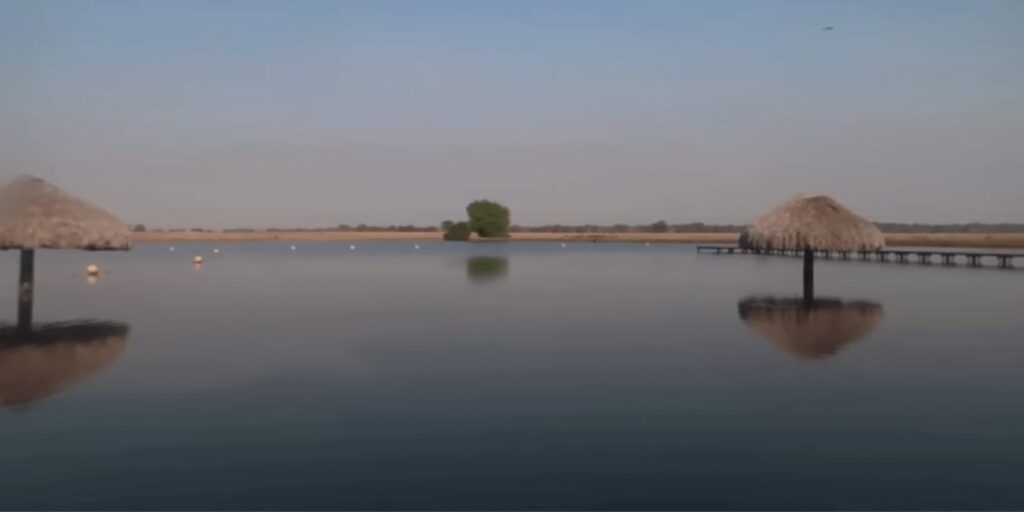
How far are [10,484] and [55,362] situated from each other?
7172mm

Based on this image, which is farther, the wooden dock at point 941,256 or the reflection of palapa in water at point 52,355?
the wooden dock at point 941,256

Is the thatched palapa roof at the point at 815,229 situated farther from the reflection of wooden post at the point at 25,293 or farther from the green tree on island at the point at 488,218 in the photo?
the green tree on island at the point at 488,218

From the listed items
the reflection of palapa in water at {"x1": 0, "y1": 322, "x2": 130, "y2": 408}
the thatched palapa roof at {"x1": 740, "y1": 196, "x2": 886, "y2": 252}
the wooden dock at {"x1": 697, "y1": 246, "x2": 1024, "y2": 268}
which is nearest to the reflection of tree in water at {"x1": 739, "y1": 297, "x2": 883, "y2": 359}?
the thatched palapa roof at {"x1": 740, "y1": 196, "x2": 886, "y2": 252}

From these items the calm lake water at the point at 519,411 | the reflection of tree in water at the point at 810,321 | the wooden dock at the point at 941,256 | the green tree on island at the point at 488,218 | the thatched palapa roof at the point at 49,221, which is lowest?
the calm lake water at the point at 519,411

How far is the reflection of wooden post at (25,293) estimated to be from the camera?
18766mm

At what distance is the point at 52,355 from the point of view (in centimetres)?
1436

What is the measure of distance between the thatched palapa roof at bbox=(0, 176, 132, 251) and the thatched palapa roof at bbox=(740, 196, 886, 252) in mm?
19783

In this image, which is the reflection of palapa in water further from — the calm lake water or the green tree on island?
the green tree on island

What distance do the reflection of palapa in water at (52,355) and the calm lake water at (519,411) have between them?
89mm

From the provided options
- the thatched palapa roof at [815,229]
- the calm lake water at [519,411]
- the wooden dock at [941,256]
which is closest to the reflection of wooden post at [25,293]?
the calm lake water at [519,411]

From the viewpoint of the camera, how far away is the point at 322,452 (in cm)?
833

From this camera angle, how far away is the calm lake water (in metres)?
7.24

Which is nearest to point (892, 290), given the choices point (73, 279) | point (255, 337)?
point (255, 337)

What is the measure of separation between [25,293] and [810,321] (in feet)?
62.8
